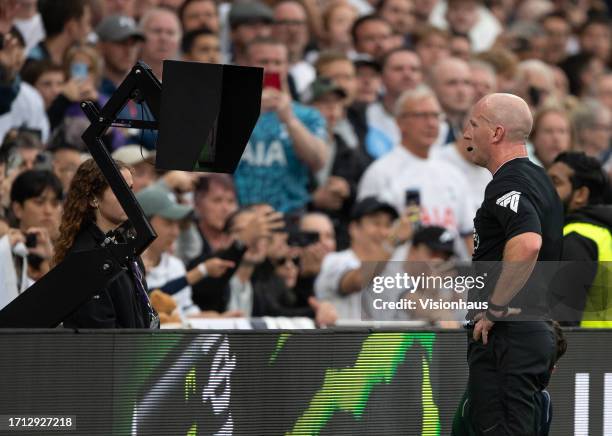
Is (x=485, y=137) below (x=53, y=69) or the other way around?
below

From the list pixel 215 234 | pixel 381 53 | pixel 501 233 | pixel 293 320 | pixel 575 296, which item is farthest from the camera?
pixel 381 53

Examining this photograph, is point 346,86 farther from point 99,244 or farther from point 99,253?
point 99,253

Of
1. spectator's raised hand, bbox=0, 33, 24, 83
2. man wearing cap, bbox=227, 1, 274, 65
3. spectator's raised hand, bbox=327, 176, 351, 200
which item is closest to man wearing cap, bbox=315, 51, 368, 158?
man wearing cap, bbox=227, 1, 274, 65

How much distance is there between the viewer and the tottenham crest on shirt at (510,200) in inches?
243

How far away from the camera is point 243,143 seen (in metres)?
6.49

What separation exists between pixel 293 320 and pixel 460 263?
286 centimetres

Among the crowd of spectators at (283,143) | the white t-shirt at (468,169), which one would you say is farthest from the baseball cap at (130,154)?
the white t-shirt at (468,169)

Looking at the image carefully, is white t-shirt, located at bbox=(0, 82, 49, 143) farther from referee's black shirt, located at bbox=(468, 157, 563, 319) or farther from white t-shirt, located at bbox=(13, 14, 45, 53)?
referee's black shirt, located at bbox=(468, 157, 563, 319)

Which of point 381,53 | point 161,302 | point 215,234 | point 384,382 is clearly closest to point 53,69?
point 215,234

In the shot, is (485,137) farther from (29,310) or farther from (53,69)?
(53,69)

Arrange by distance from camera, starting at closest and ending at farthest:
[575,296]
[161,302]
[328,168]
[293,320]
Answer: [575,296] → [161,302] → [293,320] → [328,168]

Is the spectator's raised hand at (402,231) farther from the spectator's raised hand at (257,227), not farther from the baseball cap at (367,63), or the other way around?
the baseball cap at (367,63)

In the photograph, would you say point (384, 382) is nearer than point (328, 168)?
Yes

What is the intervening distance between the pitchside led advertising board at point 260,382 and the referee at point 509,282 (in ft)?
2.33
